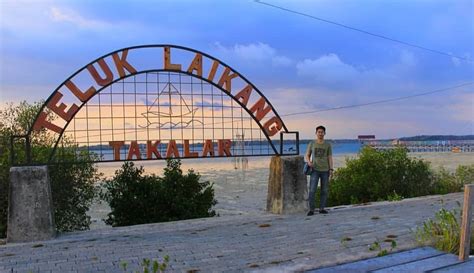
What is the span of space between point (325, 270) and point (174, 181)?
22.9 ft

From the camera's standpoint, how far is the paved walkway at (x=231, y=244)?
560 cm

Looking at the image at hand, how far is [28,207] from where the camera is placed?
7602mm

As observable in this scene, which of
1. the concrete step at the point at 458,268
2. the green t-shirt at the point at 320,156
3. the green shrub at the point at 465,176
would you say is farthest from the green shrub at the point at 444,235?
the green shrub at the point at 465,176

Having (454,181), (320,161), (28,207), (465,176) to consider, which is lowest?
(454,181)

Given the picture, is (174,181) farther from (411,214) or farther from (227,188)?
(227,188)

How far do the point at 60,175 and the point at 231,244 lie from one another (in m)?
5.42

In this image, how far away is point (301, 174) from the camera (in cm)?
981

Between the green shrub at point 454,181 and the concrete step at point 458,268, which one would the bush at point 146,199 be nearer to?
the concrete step at point 458,268

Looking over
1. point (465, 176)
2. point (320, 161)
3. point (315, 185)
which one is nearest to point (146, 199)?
point (315, 185)

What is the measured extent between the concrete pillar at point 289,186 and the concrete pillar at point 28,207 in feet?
14.2

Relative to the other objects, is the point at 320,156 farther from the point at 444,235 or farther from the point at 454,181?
the point at 454,181

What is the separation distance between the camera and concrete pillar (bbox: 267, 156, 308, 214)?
9.60m

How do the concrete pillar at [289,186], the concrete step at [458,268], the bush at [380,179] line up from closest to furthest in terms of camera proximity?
1. the concrete step at [458,268]
2. the concrete pillar at [289,186]
3. the bush at [380,179]

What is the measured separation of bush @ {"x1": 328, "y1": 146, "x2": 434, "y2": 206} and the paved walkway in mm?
5053
